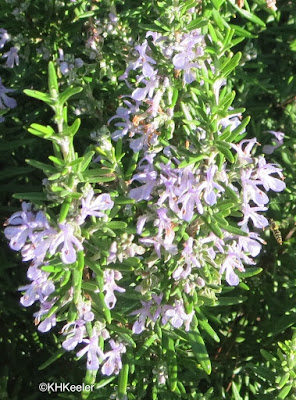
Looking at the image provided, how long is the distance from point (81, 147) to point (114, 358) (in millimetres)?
987

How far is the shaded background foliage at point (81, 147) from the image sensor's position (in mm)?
2246

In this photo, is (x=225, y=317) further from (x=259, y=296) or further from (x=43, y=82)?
(x=43, y=82)

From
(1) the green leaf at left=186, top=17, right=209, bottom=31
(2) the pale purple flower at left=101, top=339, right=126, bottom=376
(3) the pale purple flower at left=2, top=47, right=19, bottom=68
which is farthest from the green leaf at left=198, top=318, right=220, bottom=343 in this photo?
(3) the pale purple flower at left=2, top=47, right=19, bottom=68

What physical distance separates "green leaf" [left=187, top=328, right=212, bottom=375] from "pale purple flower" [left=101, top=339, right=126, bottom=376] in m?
0.24

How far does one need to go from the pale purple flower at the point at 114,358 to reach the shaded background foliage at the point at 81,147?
0.27m

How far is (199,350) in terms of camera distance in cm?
190

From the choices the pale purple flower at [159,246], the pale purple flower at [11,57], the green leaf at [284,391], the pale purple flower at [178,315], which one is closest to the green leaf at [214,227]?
the pale purple flower at [159,246]

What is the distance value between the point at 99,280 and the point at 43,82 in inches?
45.5

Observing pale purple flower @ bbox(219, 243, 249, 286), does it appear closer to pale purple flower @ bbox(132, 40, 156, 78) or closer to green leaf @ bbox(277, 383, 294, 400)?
green leaf @ bbox(277, 383, 294, 400)

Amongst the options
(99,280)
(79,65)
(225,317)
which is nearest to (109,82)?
(79,65)

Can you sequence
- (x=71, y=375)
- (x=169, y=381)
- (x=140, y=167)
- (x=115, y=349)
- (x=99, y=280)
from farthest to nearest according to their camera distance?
(x=71, y=375), (x=169, y=381), (x=115, y=349), (x=140, y=167), (x=99, y=280)

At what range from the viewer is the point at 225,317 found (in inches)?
97.6

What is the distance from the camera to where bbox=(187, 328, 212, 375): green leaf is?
1885 millimetres

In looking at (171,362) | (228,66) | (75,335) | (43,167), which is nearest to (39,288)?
(75,335)
